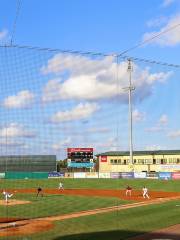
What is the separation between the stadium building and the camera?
319ft

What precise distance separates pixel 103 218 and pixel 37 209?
8.09 meters

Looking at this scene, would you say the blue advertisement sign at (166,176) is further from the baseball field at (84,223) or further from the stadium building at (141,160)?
the baseball field at (84,223)

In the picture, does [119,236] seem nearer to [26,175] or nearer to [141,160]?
[26,175]

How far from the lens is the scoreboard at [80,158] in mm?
83812

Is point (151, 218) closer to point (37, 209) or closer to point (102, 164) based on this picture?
point (37, 209)

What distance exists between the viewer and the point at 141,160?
105 metres

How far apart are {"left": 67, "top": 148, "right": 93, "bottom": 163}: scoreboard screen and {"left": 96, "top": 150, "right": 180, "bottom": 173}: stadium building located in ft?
38.3

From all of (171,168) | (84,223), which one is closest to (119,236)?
(84,223)

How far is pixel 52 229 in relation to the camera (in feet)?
73.6

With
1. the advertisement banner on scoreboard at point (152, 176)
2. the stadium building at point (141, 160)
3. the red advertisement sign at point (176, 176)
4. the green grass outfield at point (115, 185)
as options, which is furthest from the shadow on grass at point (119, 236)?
the stadium building at point (141, 160)

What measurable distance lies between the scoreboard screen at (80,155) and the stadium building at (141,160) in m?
11.7

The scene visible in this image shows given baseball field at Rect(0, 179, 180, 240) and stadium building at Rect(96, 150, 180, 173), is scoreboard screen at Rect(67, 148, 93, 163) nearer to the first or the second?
stadium building at Rect(96, 150, 180, 173)

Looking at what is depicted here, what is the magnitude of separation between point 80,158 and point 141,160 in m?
23.4

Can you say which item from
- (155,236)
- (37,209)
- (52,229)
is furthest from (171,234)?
(37,209)
